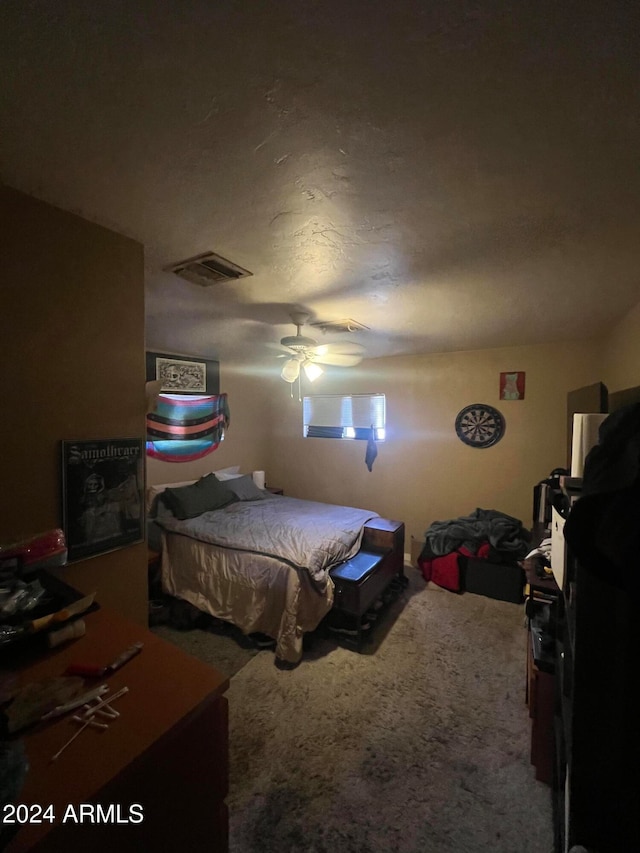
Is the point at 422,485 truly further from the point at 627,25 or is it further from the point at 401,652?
the point at 627,25

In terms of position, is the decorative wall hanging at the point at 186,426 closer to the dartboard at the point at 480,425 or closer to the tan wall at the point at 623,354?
the dartboard at the point at 480,425

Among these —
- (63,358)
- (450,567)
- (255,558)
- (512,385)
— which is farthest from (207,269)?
(450,567)

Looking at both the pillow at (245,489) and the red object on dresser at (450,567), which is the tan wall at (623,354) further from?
the pillow at (245,489)

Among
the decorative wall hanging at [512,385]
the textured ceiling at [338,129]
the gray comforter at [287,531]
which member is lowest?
the gray comforter at [287,531]

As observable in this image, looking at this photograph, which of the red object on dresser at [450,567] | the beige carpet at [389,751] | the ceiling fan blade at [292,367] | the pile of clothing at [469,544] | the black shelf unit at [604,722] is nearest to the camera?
the black shelf unit at [604,722]

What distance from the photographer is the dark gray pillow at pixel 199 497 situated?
3.22 m

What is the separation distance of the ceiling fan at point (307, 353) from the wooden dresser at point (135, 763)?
2015 millimetres

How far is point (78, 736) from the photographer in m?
0.67

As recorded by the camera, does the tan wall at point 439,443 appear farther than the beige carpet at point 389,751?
Yes

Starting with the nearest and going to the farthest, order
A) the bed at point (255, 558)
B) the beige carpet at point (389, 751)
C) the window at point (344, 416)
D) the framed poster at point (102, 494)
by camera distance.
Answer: the framed poster at point (102, 494), the beige carpet at point (389, 751), the bed at point (255, 558), the window at point (344, 416)

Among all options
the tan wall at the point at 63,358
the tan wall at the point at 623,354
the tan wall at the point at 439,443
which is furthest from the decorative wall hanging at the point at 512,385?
the tan wall at the point at 63,358

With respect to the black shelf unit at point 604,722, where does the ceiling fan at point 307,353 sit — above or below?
above

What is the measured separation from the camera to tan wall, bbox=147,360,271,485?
3973mm

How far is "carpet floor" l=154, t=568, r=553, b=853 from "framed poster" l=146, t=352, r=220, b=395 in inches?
94.1
